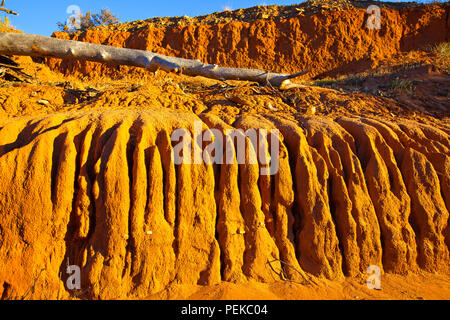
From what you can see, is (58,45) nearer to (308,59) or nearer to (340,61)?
(308,59)

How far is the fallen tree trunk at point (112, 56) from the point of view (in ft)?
19.8

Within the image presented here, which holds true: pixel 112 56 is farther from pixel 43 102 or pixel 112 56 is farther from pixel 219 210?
pixel 219 210

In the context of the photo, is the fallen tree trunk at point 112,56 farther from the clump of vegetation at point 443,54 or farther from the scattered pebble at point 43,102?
the clump of vegetation at point 443,54

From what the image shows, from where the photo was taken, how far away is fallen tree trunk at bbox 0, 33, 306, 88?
238 inches

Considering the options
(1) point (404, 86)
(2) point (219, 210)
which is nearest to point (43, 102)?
(2) point (219, 210)

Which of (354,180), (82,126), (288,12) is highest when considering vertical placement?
(288,12)

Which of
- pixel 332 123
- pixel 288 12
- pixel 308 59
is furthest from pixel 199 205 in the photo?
pixel 288 12

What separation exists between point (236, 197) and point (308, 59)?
9534mm

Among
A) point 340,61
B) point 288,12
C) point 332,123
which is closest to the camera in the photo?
point 332,123

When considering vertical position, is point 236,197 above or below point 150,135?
below

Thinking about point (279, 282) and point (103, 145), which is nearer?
point (279, 282)

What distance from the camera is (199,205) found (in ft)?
11.3

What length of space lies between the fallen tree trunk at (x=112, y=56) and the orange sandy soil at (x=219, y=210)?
188 centimetres

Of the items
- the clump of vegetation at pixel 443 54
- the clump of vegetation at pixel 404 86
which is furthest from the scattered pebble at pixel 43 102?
the clump of vegetation at pixel 443 54
